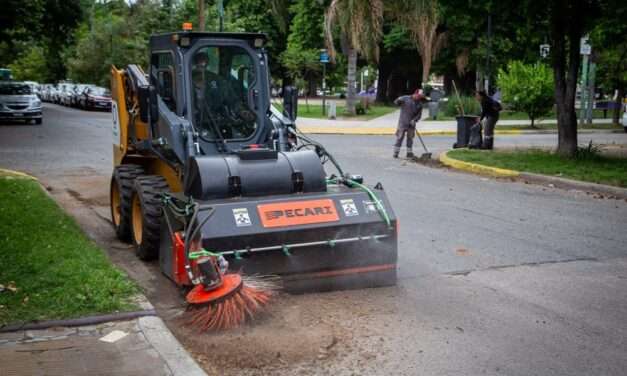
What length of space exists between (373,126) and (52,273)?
24385 millimetres

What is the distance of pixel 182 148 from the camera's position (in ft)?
26.5

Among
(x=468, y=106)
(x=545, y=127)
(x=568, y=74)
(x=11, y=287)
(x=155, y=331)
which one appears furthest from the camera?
(x=545, y=127)

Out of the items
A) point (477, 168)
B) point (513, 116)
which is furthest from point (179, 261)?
point (513, 116)

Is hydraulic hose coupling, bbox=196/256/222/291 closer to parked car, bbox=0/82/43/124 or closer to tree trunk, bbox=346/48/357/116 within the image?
parked car, bbox=0/82/43/124

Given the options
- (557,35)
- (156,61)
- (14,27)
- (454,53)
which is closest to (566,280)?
(156,61)

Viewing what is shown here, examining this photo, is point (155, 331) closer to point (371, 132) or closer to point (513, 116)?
point (371, 132)

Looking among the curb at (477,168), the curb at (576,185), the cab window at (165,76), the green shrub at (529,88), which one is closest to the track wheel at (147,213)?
Answer: the cab window at (165,76)

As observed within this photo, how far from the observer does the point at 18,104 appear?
30.6 meters

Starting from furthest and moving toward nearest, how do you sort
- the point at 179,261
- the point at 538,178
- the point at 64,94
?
the point at 64,94, the point at 538,178, the point at 179,261

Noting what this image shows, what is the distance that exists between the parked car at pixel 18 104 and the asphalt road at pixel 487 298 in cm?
1902

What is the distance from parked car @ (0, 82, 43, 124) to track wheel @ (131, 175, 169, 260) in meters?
24.1

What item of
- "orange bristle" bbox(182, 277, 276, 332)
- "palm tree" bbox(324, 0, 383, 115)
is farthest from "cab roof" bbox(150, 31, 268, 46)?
"palm tree" bbox(324, 0, 383, 115)

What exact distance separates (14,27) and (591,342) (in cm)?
3116

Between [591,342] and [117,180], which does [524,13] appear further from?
[591,342]
